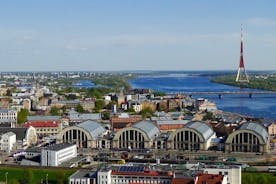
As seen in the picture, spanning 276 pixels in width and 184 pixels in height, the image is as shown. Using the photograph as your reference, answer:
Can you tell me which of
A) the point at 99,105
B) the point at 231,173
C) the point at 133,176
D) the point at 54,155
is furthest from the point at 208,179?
the point at 99,105

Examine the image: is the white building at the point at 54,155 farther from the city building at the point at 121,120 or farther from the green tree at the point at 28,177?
the city building at the point at 121,120

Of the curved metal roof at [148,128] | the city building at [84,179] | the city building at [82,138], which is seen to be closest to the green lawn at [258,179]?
the city building at [84,179]

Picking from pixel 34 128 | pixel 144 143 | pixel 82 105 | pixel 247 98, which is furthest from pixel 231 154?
pixel 247 98

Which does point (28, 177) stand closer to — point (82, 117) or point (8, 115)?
point (82, 117)

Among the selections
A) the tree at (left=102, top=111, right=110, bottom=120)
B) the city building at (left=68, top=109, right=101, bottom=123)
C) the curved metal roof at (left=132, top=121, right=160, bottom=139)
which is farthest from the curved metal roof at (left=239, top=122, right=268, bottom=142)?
the tree at (left=102, top=111, right=110, bottom=120)

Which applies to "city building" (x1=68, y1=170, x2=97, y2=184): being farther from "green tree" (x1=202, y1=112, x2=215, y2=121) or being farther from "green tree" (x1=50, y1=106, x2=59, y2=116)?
"green tree" (x1=50, y1=106, x2=59, y2=116)

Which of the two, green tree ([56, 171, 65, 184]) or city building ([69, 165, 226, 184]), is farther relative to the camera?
green tree ([56, 171, 65, 184])
